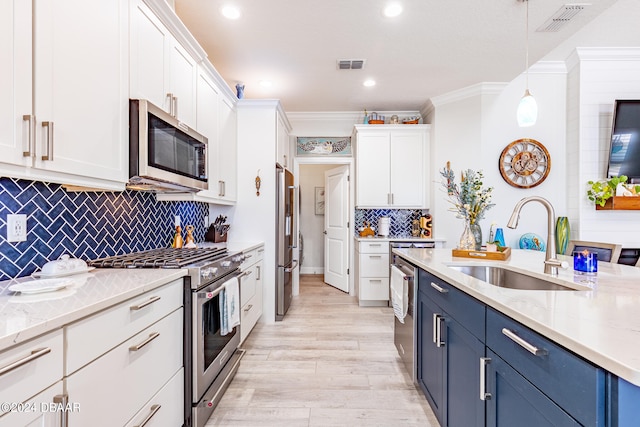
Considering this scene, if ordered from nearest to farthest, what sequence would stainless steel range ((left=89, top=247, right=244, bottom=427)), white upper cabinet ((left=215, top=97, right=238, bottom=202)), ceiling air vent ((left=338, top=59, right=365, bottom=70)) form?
stainless steel range ((left=89, top=247, right=244, bottom=427))
white upper cabinet ((left=215, top=97, right=238, bottom=202))
ceiling air vent ((left=338, top=59, right=365, bottom=70))

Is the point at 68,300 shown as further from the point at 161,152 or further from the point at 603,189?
the point at 603,189

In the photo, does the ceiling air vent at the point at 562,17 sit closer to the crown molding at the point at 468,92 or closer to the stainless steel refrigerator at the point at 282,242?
the crown molding at the point at 468,92

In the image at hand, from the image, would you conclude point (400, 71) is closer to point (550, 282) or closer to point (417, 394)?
point (550, 282)

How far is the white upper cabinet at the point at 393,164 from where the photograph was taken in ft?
14.5

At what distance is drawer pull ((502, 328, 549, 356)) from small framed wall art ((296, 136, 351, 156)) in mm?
4095

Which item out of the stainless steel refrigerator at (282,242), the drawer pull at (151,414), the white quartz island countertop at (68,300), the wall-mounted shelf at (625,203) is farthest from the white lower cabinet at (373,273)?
the drawer pull at (151,414)

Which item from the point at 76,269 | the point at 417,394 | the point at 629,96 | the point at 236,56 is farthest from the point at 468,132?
the point at 76,269

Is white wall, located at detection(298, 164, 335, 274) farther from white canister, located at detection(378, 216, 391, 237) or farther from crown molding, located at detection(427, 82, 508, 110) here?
crown molding, located at detection(427, 82, 508, 110)

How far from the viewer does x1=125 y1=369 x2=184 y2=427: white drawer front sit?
1255 mm

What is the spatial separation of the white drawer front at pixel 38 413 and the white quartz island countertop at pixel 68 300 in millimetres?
166

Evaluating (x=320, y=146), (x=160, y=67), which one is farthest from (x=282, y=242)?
(x=160, y=67)

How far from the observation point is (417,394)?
2.11 metres

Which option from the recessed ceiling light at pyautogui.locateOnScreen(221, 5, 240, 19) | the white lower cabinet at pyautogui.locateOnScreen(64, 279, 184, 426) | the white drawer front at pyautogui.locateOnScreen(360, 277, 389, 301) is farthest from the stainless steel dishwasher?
the recessed ceiling light at pyautogui.locateOnScreen(221, 5, 240, 19)

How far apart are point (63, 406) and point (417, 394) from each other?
199 cm
